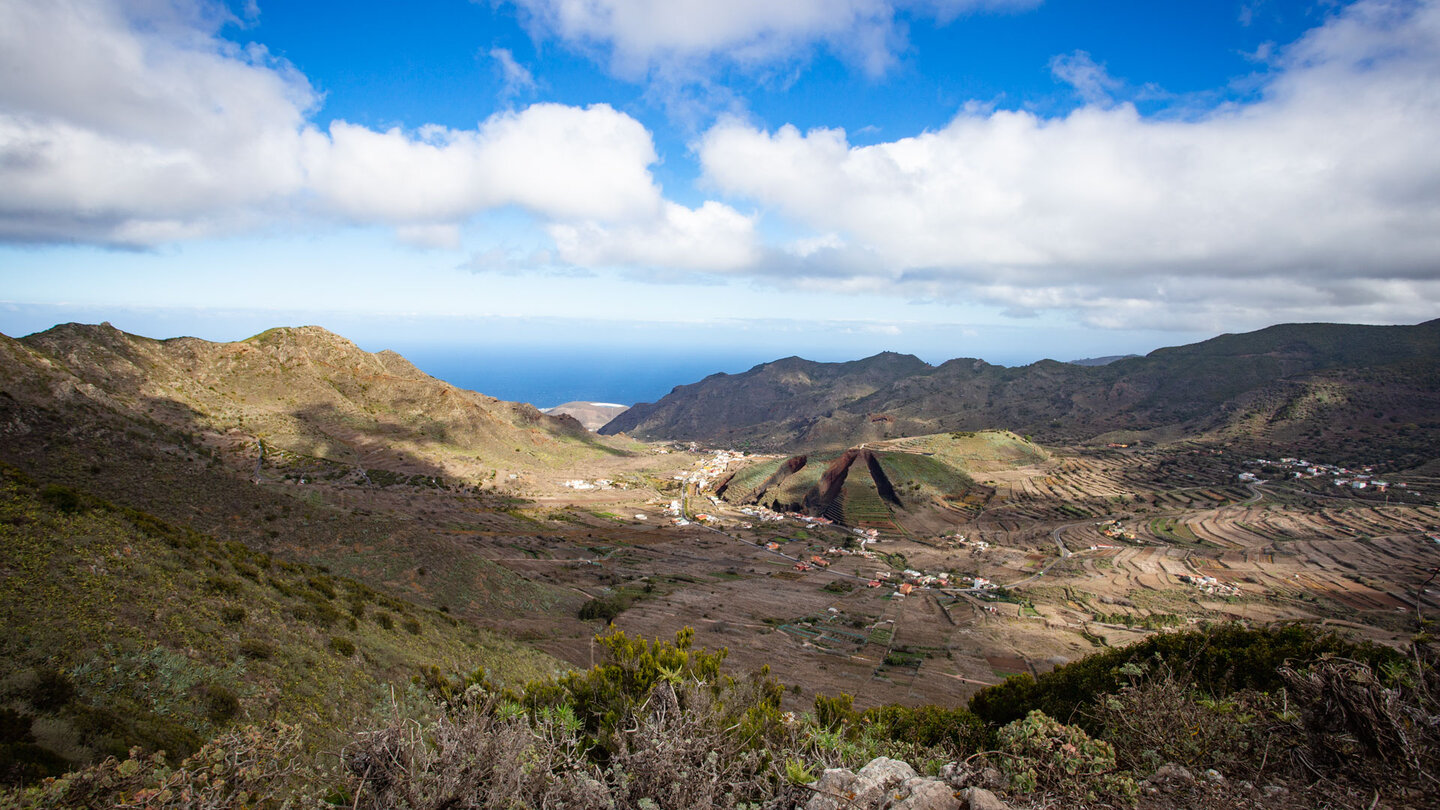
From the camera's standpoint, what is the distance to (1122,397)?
137 m

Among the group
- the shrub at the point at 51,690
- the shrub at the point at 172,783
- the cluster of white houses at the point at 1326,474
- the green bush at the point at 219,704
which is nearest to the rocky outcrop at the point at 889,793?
the shrub at the point at 172,783

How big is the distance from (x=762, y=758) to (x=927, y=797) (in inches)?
95.2

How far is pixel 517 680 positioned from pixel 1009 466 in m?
88.7

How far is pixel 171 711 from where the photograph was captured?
33.3 feet

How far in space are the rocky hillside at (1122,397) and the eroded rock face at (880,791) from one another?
12367 centimetres

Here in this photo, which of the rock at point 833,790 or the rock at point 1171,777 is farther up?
the rock at point 833,790

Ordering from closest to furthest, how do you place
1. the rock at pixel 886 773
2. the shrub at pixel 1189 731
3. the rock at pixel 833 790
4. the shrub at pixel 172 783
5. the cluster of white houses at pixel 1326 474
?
the shrub at pixel 172 783 → the rock at pixel 833 790 → the rock at pixel 886 773 → the shrub at pixel 1189 731 → the cluster of white houses at pixel 1326 474

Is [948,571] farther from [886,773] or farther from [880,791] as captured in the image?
[880,791]

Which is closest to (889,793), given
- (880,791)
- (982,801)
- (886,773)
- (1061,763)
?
(880,791)

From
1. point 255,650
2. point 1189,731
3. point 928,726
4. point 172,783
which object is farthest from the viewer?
point 255,650

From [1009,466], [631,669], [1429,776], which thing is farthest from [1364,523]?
[631,669]

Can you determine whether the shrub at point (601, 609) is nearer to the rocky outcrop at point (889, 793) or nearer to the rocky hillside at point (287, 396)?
the rocky outcrop at point (889, 793)

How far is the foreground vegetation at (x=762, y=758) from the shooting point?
5.07 metres

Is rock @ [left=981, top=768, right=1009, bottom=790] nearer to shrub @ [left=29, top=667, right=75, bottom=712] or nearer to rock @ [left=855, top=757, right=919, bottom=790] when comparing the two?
rock @ [left=855, top=757, right=919, bottom=790]
